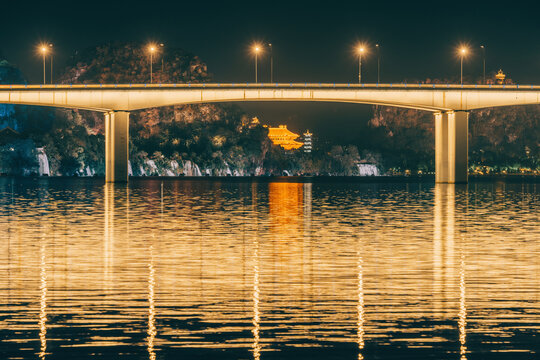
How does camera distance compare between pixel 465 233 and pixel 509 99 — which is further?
pixel 509 99

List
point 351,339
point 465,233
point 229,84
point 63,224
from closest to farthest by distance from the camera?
1. point 351,339
2. point 465,233
3. point 63,224
4. point 229,84

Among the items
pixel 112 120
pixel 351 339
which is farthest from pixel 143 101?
pixel 351 339

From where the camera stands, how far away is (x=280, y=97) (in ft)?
427

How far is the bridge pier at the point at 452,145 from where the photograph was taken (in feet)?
446

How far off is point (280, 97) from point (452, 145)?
1110 inches

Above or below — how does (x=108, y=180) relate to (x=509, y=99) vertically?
below

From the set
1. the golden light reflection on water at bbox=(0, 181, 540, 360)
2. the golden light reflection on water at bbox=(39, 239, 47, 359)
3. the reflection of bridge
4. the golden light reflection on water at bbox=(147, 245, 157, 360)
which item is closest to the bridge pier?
the reflection of bridge

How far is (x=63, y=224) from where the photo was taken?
4341 centimetres

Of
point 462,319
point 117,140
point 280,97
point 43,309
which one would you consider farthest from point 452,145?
point 43,309

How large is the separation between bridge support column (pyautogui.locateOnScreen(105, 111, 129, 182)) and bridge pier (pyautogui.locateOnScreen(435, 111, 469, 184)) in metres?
48.1

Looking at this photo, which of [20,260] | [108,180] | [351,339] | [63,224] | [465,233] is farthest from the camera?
[108,180]

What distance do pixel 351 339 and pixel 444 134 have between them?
127 metres

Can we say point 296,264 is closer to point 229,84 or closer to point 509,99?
point 229,84

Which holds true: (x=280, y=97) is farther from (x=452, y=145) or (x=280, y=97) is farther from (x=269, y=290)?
(x=269, y=290)
